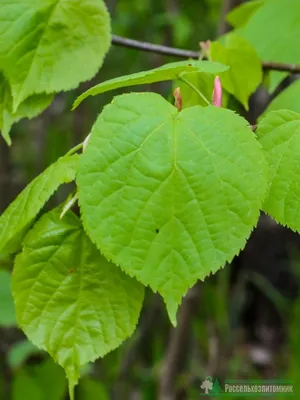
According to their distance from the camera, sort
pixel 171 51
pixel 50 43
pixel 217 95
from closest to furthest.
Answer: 1. pixel 217 95
2. pixel 50 43
3. pixel 171 51

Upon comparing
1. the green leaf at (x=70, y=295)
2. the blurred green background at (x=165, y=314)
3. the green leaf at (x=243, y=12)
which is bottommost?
the blurred green background at (x=165, y=314)

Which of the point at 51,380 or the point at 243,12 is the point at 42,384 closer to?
the point at 51,380

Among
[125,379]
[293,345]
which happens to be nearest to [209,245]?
[125,379]

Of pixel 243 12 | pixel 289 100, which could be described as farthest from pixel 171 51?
pixel 243 12

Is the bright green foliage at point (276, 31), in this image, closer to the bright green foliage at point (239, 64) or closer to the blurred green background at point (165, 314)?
the bright green foliage at point (239, 64)

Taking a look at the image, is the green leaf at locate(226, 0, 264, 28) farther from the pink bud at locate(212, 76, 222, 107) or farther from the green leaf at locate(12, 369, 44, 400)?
the green leaf at locate(12, 369, 44, 400)

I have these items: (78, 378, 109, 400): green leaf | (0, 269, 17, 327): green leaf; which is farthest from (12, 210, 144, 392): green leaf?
(78, 378, 109, 400): green leaf

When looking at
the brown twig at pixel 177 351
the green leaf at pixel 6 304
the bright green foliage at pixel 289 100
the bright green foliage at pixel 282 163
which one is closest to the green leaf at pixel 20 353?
the green leaf at pixel 6 304
